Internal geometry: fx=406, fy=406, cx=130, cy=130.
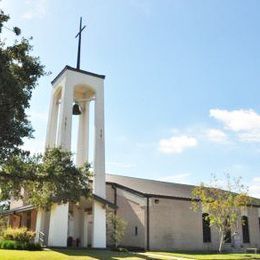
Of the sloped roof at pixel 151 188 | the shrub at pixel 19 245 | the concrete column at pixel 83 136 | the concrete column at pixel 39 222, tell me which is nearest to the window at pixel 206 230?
the sloped roof at pixel 151 188

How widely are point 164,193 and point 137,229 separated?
4.36 meters

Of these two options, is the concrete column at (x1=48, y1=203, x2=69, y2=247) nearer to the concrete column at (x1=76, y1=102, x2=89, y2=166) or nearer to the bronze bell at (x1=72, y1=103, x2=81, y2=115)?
the concrete column at (x1=76, y1=102, x2=89, y2=166)

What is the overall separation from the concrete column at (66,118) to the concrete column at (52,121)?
3025 mm

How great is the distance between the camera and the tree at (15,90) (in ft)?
53.3

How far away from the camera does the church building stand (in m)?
30.9

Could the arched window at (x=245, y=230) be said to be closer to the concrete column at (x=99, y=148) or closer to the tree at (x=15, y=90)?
the concrete column at (x=99, y=148)

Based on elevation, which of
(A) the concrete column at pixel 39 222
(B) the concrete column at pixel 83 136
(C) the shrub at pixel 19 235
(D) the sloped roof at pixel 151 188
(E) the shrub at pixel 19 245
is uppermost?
(B) the concrete column at pixel 83 136

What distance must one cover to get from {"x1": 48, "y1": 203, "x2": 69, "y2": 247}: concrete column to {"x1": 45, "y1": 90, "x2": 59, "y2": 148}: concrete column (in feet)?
22.1

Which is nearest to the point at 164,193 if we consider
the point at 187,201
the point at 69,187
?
the point at 187,201

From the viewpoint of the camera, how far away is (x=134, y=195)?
35.6m

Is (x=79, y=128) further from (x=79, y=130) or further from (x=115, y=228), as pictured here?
(x=115, y=228)

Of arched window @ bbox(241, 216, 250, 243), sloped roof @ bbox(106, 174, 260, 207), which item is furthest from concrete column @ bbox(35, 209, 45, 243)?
arched window @ bbox(241, 216, 250, 243)

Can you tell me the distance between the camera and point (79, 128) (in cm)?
3538

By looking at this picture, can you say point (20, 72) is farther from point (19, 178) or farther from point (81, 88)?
point (81, 88)
